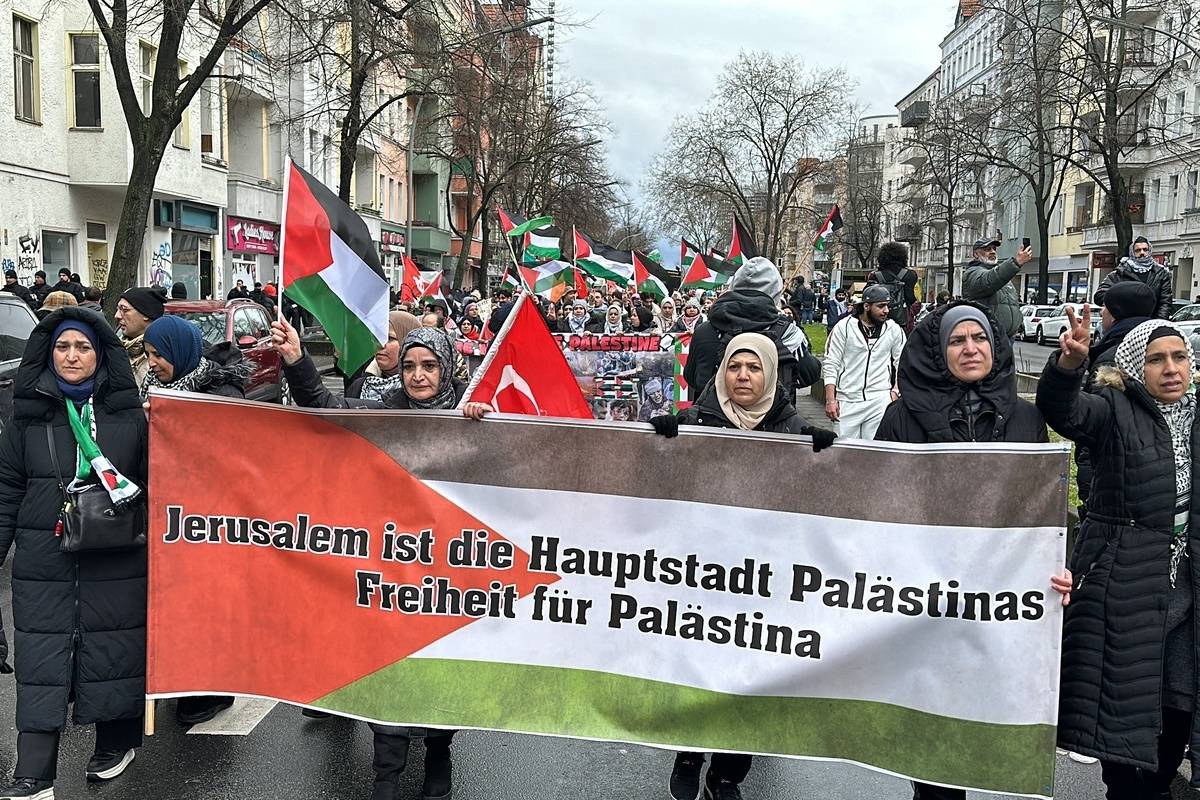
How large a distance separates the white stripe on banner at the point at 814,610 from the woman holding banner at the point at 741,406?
1.35 ft

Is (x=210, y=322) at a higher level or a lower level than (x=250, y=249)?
lower

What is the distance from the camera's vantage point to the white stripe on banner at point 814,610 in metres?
3.51

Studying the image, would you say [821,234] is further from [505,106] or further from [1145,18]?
[1145,18]

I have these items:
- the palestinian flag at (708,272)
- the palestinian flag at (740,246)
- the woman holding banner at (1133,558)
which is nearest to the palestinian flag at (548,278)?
the palestinian flag at (740,246)

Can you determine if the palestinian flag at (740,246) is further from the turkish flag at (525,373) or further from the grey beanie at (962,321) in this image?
the grey beanie at (962,321)

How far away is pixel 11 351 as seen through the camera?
900 centimetres

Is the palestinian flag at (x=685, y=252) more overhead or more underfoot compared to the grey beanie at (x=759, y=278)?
more overhead

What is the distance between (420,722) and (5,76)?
840 inches

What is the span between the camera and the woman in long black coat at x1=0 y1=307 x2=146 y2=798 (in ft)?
13.0

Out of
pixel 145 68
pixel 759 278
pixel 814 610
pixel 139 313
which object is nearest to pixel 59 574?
pixel 814 610

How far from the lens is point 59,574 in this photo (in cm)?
399

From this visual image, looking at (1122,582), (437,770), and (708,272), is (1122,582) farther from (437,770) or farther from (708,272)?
(708,272)

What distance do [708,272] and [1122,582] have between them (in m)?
17.6

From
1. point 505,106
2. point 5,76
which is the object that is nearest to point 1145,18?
point 505,106
